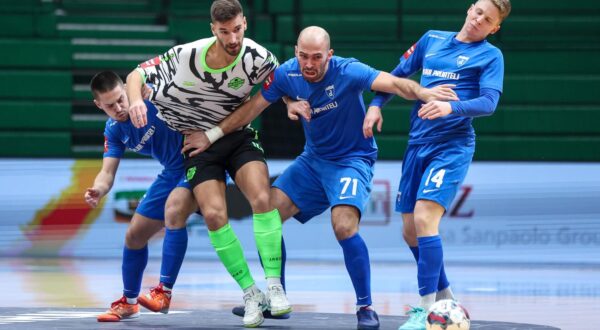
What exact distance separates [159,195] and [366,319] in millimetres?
1463

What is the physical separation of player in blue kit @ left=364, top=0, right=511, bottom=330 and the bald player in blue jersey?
162 millimetres

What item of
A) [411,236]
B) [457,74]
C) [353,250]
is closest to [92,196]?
[353,250]

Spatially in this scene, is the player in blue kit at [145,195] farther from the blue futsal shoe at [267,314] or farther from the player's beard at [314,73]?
the player's beard at [314,73]

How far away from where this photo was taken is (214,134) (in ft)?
20.7

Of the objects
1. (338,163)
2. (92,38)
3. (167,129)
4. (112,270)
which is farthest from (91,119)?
(338,163)

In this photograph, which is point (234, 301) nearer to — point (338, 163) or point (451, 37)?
point (338, 163)

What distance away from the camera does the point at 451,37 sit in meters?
6.24

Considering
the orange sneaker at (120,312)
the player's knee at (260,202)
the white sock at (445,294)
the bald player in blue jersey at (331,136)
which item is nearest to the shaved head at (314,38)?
the bald player in blue jersey at (331,136)

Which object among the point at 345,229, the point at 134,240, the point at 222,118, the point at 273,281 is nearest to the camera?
the point at 345,229

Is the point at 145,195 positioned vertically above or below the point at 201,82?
below

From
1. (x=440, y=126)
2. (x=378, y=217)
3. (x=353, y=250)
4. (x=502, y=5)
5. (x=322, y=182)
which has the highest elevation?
(x=502, y=5)

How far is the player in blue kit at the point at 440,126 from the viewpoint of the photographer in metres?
5.88

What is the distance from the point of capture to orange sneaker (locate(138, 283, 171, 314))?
6246mm

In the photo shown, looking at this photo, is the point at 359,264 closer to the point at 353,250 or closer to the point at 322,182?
the point at 353,250
